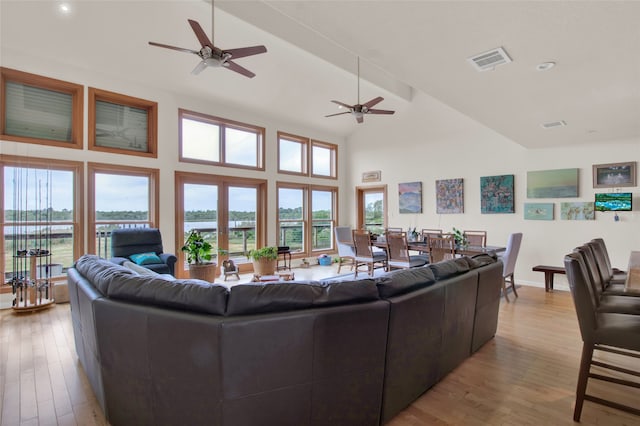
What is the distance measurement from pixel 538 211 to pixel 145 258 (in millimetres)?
6569

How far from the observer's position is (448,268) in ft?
8.35

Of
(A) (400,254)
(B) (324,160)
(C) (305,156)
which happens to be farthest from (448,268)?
(B) (324,160)

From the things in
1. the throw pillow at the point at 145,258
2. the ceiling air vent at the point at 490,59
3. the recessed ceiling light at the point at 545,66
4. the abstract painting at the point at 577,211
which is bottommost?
the throw pillow at the point at 145,258

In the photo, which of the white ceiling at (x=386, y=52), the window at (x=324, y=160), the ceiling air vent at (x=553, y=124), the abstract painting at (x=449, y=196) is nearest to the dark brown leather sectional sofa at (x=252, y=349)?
the white ceiling at (x=386, y=52)

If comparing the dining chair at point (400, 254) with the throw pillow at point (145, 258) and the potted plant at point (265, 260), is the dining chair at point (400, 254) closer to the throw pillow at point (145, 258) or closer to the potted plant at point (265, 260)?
the potted plant at point (265, 260)

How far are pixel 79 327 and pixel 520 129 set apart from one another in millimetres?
5429

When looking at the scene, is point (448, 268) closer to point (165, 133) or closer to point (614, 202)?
point (614, 202)

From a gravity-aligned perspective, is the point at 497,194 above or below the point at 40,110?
below

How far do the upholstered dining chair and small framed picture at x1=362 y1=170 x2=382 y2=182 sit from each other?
16.7 ft

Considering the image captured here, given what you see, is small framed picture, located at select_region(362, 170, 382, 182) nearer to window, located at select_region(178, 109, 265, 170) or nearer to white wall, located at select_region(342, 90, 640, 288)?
white wall, located at select_region(342, 90, 640, 288)

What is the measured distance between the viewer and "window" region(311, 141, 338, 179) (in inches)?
333

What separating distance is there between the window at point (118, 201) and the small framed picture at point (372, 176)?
490 centimetres

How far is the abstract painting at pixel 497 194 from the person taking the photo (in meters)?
6.08

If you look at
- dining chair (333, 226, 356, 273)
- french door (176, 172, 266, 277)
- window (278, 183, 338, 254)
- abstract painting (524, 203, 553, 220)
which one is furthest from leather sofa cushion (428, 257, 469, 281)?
window (278, 183, 338, 254)
